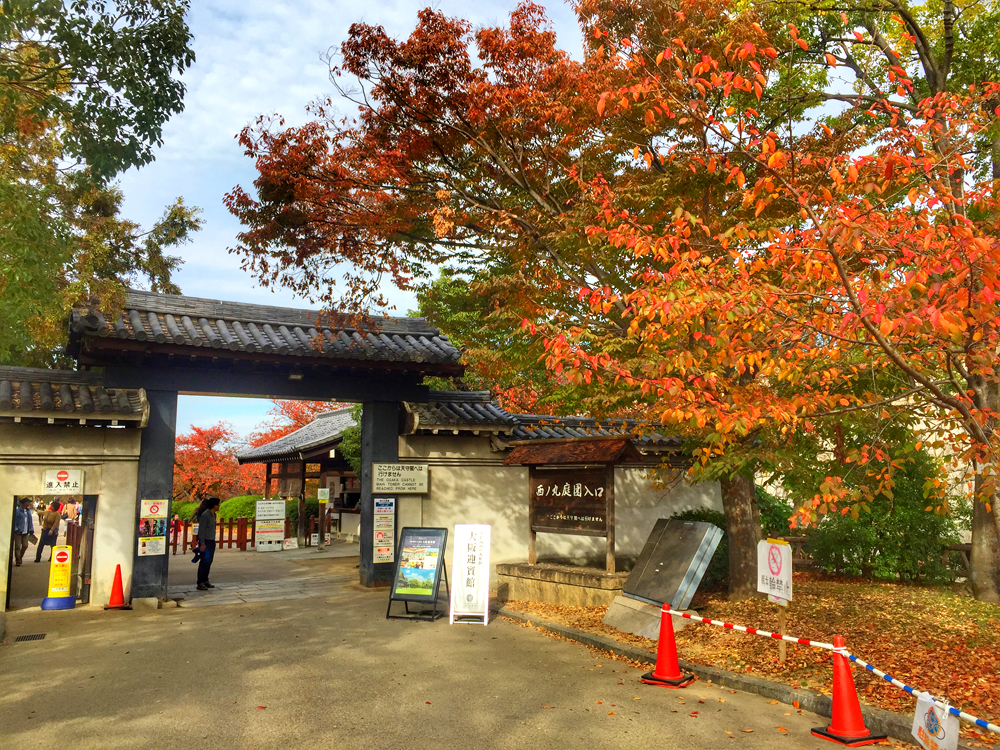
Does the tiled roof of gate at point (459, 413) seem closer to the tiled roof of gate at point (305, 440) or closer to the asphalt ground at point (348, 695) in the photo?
the asphalt ground at point (348, 695)

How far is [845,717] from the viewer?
211 inches

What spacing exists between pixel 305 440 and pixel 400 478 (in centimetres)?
1468

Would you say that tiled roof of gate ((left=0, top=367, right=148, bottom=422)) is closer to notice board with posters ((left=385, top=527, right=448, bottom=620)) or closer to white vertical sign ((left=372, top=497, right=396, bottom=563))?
white vertical sign ((left=372, top=497, right=396, bottom=563))

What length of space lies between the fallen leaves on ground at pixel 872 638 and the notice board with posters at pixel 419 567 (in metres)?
1.72

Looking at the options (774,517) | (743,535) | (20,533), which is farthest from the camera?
(20,533)

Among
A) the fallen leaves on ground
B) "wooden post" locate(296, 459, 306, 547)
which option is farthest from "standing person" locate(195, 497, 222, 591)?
"wooden post" locate(296, 459, 306, 547)

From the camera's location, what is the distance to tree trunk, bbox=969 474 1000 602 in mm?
9523

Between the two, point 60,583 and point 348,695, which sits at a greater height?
point 60,583

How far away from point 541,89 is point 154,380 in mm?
8426

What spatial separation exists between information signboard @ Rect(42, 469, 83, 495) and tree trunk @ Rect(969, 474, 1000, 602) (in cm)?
1389

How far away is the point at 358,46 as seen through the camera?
9.16 m

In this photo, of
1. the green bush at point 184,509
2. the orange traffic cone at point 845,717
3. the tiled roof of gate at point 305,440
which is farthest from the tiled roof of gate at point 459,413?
the green bush at point 184,509

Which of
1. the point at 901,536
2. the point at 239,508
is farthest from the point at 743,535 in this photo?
the point at 239,508

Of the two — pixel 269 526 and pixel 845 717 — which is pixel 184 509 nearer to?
pixel 269 526
